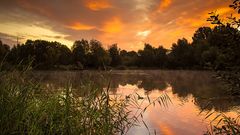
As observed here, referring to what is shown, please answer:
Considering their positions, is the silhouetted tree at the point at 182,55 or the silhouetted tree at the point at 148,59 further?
the silhouetted tree at the point at 148,59

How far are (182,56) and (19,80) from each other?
72.0m

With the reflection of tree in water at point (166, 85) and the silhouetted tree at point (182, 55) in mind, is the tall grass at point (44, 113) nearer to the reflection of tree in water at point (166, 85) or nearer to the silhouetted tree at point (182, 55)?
the reflection of tree in water at point (166, 85)

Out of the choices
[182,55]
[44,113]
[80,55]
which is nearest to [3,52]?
[44,113]

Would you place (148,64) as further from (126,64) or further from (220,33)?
(220,33)

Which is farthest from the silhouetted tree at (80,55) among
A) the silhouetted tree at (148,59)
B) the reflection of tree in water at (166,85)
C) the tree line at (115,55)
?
the reflection of tree in water at (166,85)

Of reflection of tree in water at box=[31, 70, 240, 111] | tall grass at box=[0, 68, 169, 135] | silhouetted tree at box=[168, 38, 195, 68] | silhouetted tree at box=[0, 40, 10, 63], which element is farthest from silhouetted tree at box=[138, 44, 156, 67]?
tall grass at box=[0, 68, 169, 135]

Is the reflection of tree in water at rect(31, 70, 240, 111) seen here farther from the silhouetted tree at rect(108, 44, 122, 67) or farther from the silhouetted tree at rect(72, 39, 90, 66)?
the silhouetted tree at rect(108, 44, 122, 67)

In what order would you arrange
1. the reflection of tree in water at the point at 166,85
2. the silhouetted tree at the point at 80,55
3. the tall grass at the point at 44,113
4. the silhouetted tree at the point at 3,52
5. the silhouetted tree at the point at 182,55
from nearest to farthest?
1. the tall grass at the point at 44,113
2. the silhouetted tree at the point at 3,52
3. the reflection of tree in water at the point at 166,85
4. the silhouetted tree at the point at 80,55
5. the silhouetted tree at the point at 182,55

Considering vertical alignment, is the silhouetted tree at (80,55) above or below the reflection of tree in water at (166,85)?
above

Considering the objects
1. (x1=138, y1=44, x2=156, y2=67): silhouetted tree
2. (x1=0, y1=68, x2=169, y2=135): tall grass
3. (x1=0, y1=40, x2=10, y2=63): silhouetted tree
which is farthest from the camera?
(x1=138, y1=44, x2=156, y2=67): silhouetted tree

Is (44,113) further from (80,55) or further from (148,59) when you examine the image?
(148,59)

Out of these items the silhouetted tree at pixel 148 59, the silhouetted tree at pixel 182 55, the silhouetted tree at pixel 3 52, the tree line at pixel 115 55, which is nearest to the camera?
the silhouetted tree at pixel 3 52

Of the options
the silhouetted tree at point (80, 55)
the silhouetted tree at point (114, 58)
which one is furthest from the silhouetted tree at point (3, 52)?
the silhouetted tree at point (114, 58)

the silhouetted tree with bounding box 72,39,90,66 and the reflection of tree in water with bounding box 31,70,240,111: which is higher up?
the silhouetted tree with bounding box 72,39,90,66
